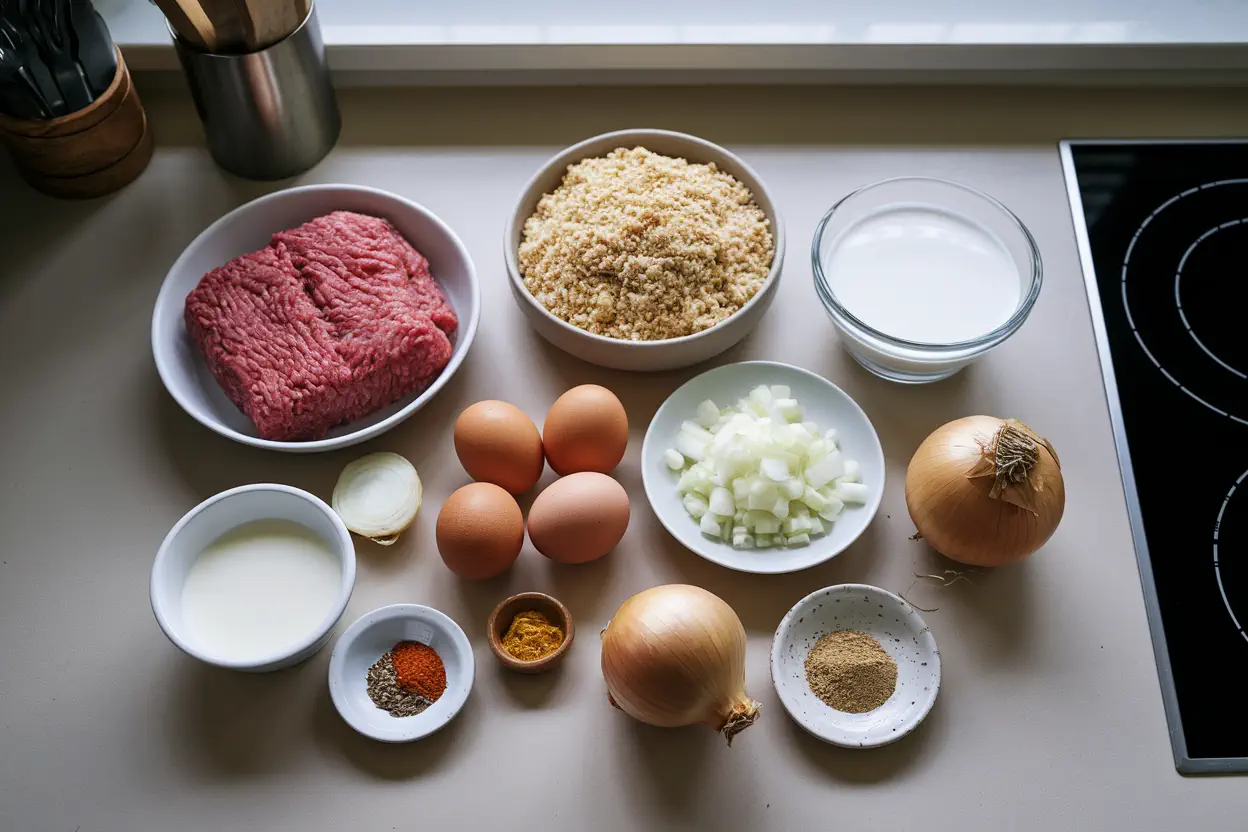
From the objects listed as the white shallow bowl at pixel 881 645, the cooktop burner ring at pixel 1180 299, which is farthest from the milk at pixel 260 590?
the cooktop burner ring at pixel 1180 299

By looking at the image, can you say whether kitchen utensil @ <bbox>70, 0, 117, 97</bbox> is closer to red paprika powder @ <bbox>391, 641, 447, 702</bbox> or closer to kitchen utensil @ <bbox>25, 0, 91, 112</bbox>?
kitchen utensil @ <bbox>25, 0, 91, 112</bbox>

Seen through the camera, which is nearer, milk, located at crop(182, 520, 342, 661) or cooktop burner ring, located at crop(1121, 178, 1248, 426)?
milk, located at crop(182, 520, 342, 661)

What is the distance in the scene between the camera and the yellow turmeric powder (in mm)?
1116

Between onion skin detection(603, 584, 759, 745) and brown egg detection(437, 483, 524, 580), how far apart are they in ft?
0.53

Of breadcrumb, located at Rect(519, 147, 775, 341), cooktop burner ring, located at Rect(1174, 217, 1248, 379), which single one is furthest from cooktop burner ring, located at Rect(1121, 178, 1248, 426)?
breadcrumb, located at Rect(519, 147, 775, 341)

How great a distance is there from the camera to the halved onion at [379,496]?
120 centimetres

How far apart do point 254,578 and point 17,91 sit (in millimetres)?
715

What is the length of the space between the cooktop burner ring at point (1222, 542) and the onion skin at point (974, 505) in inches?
8.1

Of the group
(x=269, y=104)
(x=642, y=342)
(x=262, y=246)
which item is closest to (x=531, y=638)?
(x=642, y=342)

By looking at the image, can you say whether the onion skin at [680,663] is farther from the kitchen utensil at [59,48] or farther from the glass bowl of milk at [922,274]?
the kitchen utensil at [59,48]

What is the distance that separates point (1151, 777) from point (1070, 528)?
29cm

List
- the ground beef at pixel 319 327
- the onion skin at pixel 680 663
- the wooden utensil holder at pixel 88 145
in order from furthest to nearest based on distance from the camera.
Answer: the wooden utensil holder at pixel 88 145, the ground beef at pixel 319 327, the onion skin at pixel 680 663

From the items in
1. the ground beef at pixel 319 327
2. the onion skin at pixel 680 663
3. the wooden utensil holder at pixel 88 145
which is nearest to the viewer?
the onion skin at pixel 680 663

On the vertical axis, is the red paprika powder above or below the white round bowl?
below
